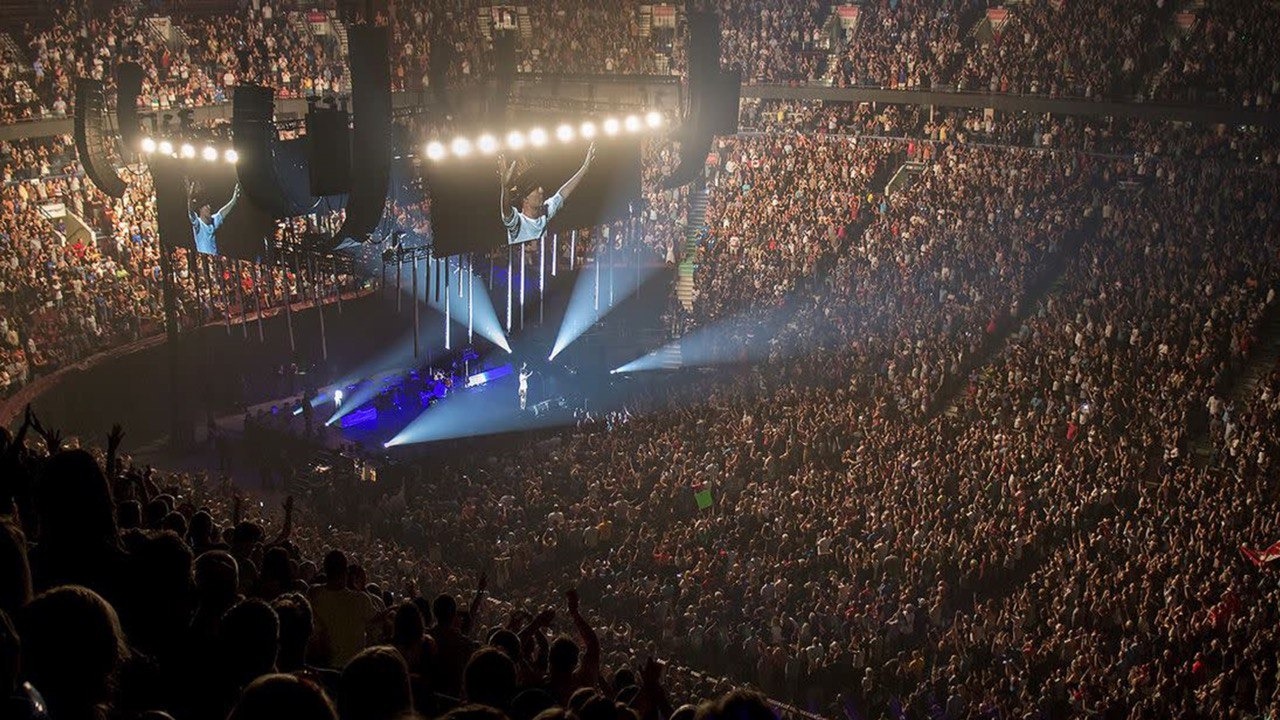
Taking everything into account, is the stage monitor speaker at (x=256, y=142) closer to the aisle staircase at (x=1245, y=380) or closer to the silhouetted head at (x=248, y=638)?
the aisle staircase at (x=1245, y=380)

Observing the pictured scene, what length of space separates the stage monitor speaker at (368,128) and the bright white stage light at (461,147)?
2.25 m

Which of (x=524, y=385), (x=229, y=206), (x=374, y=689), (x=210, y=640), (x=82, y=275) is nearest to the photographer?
(x=374, y=689)

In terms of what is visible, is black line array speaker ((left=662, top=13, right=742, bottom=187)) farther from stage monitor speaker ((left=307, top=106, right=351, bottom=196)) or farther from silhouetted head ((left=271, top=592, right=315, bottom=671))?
silhouetted head ((left=271, top=592, right=315, bottom=671))

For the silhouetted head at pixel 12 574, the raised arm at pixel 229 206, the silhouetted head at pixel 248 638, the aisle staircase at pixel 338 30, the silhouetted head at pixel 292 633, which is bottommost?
the raised arm at pixel 229 206

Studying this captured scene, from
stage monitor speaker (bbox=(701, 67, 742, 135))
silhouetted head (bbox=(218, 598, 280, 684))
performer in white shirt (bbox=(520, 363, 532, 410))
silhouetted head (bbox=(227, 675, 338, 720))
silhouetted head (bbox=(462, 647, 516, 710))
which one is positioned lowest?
performer in white shirt (bbox=(520, 363, 532, 410))

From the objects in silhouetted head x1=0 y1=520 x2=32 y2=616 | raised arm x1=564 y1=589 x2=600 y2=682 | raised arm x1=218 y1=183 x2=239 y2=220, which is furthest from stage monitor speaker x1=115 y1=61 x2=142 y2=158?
silhouetted head x1=0 y1=520 x2=32 y2=616

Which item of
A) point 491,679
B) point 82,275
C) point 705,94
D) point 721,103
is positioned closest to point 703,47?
point 705,94

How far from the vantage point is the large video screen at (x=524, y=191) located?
56.2 feet

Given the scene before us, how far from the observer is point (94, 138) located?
17.0m

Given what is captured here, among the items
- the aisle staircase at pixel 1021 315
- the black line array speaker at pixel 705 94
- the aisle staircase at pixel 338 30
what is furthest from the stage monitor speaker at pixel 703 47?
the aisle staircase at pixel 338 30

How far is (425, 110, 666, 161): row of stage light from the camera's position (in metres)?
17.0

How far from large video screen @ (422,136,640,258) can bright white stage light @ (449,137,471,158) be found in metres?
0.09

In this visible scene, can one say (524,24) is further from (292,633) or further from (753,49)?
(292,633)

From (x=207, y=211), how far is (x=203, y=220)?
177 mm
